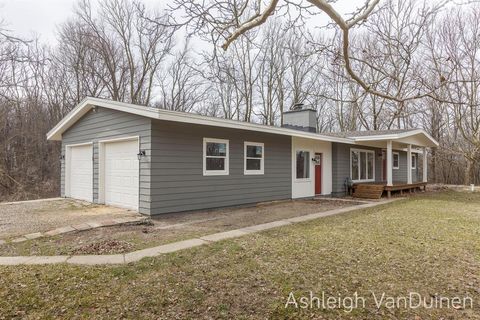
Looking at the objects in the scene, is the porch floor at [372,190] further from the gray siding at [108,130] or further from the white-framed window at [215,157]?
the gray siding at [108,130]

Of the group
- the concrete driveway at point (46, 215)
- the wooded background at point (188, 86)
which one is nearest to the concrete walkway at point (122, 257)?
the concrete driveway at point (46, 215)

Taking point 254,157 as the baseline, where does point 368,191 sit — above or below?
below

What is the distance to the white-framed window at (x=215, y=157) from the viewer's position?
871 cm

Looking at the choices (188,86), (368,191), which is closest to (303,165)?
(368,191)

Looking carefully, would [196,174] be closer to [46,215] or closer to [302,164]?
[46,215]

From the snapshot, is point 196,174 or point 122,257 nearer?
point 122,257

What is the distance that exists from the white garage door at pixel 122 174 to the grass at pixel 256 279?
4.06 metres

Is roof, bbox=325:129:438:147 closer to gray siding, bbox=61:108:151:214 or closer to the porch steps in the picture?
the porch steps

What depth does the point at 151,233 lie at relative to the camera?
5.96m

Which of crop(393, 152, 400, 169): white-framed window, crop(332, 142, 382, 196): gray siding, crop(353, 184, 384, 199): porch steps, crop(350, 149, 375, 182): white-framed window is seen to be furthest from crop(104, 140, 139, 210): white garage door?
crop(393, 152, 400, 169): white-framed window

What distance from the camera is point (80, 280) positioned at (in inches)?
138

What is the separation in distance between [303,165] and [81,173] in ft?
27.4

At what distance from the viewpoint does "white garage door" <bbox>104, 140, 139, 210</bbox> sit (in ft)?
26.8

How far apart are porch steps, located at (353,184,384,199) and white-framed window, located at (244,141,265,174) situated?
559cm
